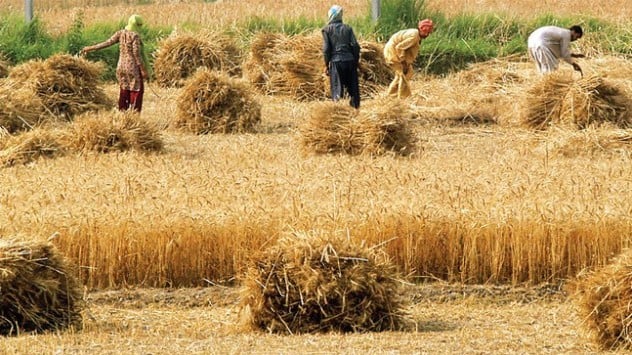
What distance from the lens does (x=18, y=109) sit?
769 inches

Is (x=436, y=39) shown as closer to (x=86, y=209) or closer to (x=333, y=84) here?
(x=333, y=84)

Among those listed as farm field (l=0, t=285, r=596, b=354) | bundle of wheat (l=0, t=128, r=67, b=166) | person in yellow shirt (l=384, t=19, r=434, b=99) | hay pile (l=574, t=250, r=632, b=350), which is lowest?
farm field (l=0, t=285, r=596, b=354)

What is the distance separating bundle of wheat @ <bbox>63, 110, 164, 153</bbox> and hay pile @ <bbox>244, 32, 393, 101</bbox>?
5.29 m

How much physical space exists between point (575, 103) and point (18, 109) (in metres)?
6.86

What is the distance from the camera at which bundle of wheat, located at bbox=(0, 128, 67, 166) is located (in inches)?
674

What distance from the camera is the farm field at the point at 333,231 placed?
1048cm

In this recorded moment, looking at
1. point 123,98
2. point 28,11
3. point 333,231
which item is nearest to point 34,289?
point 333,231

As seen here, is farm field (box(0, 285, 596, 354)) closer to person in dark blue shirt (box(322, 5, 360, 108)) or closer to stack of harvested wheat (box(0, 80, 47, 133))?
stack of harvested wheat (box(0, 80, 47, 133))

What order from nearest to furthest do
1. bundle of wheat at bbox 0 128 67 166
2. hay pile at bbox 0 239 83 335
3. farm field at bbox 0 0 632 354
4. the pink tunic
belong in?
hay pile at bbox 0 239 83 335, farm field at bbox 0 0 632 354, bundle of wheat at bbox 0 128 67 166, the pink tunic

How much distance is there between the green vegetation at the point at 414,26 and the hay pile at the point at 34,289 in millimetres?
14923

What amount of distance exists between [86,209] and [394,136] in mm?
4999

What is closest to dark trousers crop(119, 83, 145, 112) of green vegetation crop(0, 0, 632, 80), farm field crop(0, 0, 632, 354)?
farm field crop(0, 0, 632, 354)

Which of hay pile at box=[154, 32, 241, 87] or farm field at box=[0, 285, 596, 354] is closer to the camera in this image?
farm field at box=[0, 285, 596, 354]

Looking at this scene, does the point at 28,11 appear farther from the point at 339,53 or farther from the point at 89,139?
the point at 89,139
